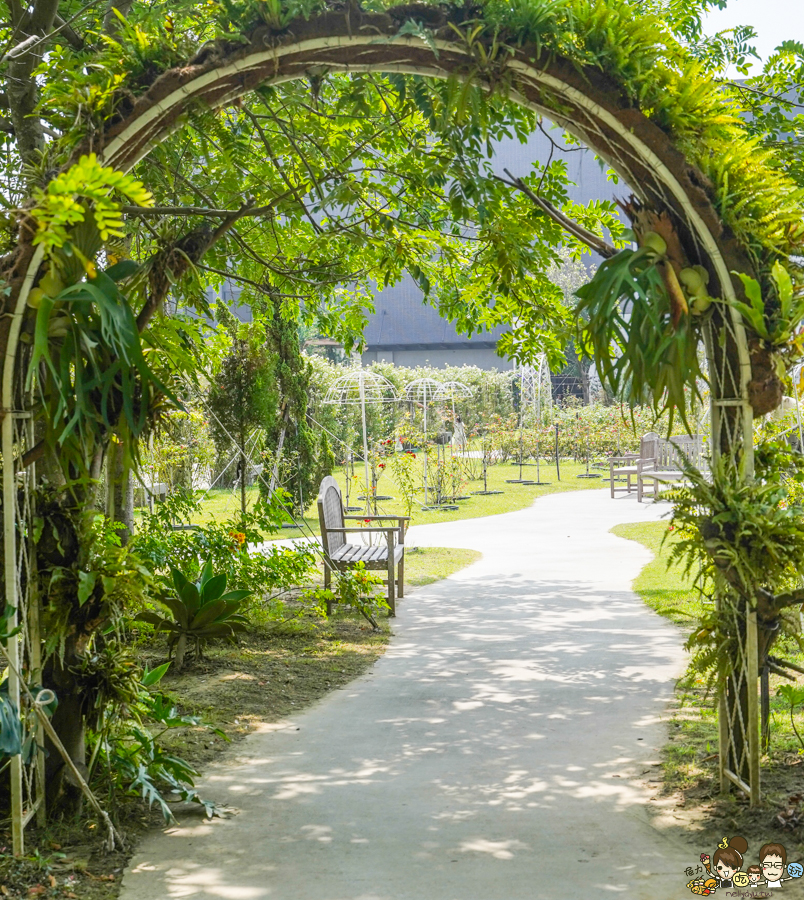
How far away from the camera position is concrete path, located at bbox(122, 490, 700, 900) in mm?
3066

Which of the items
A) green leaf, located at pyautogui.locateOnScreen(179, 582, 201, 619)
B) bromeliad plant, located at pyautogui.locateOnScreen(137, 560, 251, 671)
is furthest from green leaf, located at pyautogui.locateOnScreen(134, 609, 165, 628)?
green leaf, located at pyautogui.locateOnScreen(179, 582, 201, 619)

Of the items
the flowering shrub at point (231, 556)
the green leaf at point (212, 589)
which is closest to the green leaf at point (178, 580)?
the green leaf at point (212, 589)

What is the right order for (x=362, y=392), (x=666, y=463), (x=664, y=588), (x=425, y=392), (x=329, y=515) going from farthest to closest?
(x=666, y=463) < (x=425, y=392) < (x=362, y=392) < (x=664, y=588) < (x=329, y=515)

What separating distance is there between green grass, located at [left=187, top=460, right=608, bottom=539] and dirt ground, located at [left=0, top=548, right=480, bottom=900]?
4297 mm

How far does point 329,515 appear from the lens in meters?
7.69

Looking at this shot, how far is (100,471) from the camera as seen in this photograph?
361 cm

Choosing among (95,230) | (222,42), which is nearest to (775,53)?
(222,42)

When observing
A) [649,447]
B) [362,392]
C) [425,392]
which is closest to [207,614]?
[362,392]

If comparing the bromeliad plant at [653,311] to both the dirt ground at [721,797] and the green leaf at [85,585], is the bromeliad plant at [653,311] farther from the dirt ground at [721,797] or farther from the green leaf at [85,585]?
the green leaf at [85,585]

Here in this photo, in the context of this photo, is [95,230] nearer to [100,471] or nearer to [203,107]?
[203,107]

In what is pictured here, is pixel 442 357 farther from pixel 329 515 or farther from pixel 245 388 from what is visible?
pixel 329 515

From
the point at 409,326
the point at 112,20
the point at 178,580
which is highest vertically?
the point at 409,326

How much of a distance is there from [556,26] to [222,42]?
3.99 feet

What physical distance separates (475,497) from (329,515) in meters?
9.47
